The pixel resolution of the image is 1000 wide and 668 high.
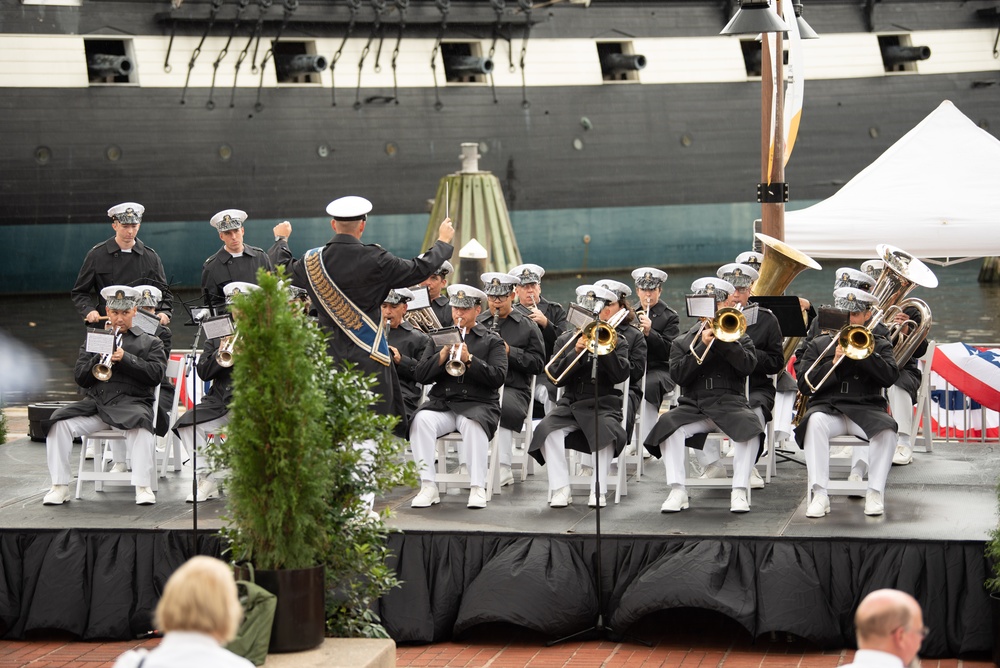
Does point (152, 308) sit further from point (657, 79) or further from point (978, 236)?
point (657, 79)

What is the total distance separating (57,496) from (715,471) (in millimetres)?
4352

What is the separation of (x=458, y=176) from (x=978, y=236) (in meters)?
9.30

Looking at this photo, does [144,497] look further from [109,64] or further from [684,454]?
[109,64]

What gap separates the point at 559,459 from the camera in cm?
930

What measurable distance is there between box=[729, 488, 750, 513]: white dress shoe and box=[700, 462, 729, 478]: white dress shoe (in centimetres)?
92

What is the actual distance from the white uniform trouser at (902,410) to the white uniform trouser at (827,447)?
180 centimetres

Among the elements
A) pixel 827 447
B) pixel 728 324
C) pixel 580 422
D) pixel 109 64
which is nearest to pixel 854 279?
pixel 728 324

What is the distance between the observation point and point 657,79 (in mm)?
34594

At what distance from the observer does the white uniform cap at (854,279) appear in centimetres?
940

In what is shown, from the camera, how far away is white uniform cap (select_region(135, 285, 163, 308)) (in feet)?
33.3

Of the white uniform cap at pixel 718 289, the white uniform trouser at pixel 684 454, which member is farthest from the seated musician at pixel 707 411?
the white uniform cap at pixel 718 289

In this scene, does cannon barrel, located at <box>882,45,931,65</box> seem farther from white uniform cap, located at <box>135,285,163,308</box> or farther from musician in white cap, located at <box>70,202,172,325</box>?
white uniform cap, located at <box>135,285,163,308</box>

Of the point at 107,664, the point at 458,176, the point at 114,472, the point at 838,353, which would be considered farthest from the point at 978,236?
the point at 458,176

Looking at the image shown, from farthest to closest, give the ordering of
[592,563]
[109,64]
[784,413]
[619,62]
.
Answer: [619,62] → [109,64] → [784,413] → [592,563]
